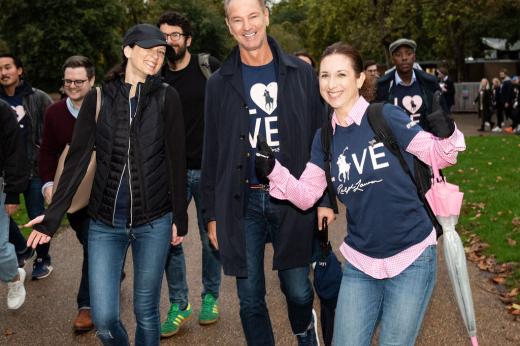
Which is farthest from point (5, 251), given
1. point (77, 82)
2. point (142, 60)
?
point (142, 60)

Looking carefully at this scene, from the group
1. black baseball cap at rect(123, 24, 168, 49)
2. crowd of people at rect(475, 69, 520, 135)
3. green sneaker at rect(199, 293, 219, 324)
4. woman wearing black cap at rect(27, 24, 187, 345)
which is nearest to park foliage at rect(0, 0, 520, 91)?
crowd of people at rect(475, 69, 520, 135)

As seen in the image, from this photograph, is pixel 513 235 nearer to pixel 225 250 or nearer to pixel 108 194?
pixel 225 250

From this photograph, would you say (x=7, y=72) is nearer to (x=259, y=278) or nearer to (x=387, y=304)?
(x=259, y=278)

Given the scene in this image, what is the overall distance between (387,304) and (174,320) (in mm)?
2461

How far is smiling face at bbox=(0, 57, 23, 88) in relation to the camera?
648 cm

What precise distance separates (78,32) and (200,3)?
10.3 metres

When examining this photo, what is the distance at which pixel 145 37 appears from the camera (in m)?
4.00

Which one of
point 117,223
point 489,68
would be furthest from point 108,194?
point 489,68

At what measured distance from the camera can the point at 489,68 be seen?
4262 cm

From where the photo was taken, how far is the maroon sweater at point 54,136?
18.1ft

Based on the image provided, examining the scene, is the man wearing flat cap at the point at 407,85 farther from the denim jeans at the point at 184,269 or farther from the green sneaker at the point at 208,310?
the green sneaker at the point at 208,310

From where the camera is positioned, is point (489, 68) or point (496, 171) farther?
point (489, 68)

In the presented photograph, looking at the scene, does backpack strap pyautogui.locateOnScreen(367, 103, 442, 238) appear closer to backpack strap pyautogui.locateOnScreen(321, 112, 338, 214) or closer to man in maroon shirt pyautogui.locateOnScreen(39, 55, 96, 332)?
backpack strap pyautogui.locateOnScreen(321, 112, 338, 214)

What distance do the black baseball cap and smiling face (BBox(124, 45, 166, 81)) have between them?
0.14 ft
